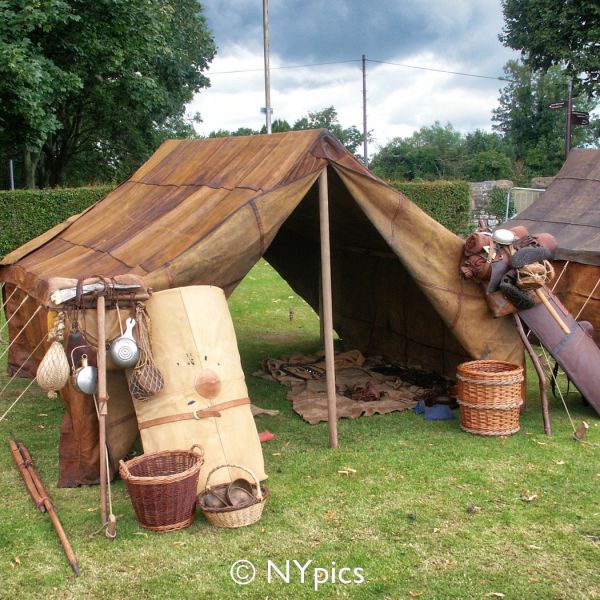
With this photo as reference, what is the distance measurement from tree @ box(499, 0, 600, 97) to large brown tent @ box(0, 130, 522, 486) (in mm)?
16930

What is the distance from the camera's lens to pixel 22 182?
941 inches

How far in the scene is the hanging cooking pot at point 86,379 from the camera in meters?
4.11

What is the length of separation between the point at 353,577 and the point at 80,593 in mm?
1223

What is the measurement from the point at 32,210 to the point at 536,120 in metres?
38.2

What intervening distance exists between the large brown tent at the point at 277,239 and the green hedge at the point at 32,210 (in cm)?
724

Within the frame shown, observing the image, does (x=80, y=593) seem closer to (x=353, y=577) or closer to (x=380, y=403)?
(x=353, y=577)

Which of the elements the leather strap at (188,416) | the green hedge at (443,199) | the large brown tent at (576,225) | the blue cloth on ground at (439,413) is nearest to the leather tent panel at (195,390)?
the leather strap at (188,416)

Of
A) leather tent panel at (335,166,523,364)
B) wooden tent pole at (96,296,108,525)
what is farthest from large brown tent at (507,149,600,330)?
wooden tent pole at (96,296,108,525)

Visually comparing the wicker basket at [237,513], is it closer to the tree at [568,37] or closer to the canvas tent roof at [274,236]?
the canvas tent roof at [274,236]

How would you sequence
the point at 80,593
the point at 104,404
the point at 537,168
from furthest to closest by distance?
1. the point at 537,168
2. the point at 104,404
3. the point at 80,593

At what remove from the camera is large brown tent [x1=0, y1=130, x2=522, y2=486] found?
4.97m

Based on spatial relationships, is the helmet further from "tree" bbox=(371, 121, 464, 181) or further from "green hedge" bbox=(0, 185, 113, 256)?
"tree" bbox=(371, 121, 464, 181)

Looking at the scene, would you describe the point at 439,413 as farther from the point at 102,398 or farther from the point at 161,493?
the point at 102,398

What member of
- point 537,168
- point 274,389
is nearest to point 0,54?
point 274,389
